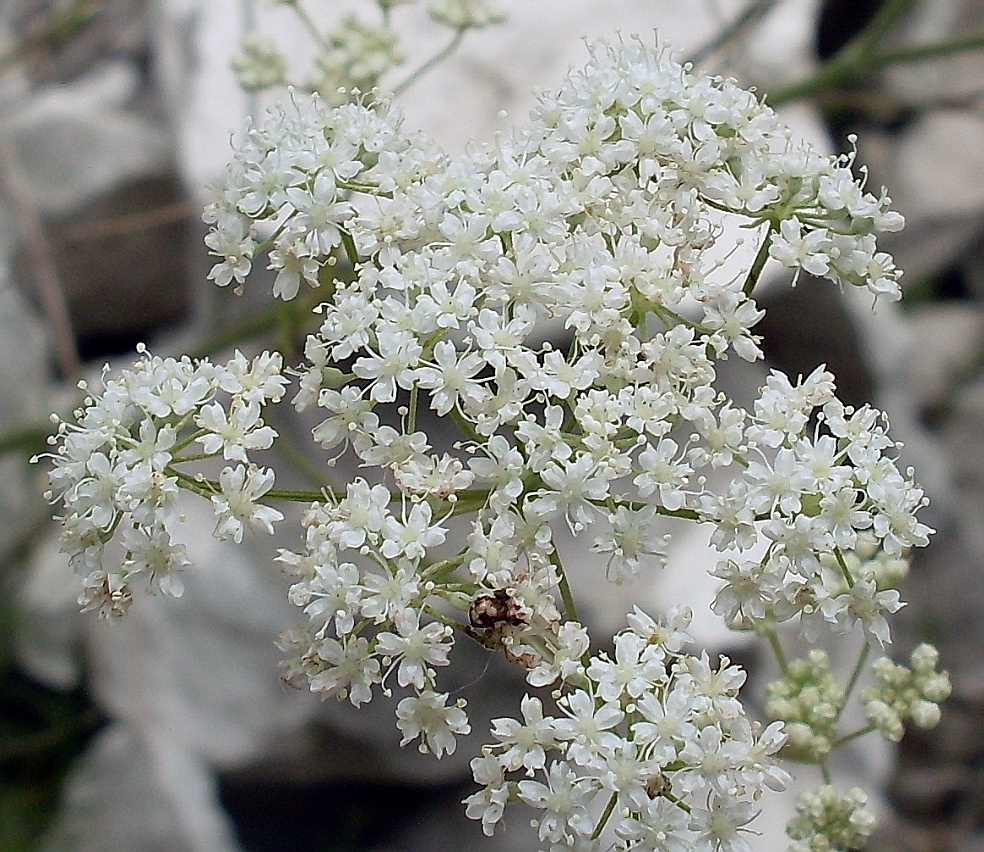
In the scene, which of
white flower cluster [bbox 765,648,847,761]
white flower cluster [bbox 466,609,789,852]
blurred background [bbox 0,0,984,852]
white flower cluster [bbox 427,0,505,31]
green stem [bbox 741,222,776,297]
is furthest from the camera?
blurred background [bbox 0,0,984,852]

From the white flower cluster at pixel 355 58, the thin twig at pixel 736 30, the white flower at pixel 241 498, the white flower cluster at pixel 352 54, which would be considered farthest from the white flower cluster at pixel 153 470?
the thin twig at pixel 736 30

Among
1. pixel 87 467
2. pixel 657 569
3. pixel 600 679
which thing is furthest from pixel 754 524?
pixel 657 569

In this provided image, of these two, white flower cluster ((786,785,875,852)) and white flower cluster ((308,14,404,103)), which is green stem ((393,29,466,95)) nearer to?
Answer: white flower cluster ((308,14,404,103))

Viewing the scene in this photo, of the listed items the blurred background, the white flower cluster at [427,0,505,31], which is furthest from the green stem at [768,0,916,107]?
the white flower cluster at [427,0,505,31]

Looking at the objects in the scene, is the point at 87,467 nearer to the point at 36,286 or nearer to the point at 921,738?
the point at 36,286

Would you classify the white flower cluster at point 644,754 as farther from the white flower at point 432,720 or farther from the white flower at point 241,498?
the white flower at point 241,498

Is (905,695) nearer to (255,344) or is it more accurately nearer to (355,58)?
(355,58)
